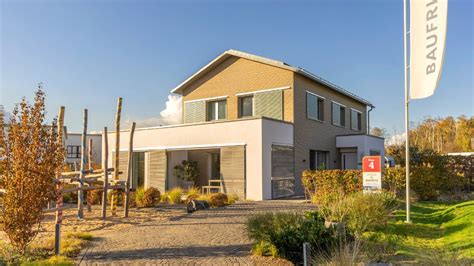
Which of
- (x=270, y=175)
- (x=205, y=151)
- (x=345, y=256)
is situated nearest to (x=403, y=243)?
(x=345, y=256)

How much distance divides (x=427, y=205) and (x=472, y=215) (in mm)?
4039

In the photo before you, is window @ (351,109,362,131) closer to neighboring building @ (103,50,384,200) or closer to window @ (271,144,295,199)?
neighboring building @ (103,50,384,200)

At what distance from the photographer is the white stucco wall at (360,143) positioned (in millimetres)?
22359

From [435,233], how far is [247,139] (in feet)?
30.7

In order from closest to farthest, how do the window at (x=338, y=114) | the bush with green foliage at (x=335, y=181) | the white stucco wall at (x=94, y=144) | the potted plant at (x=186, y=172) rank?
the bush with green foliage at (x=335, y=181) < the potted plant at (x=186, y=172) < the window at (x=338, y=114) < the white stucco wall at (x=94, y=144)

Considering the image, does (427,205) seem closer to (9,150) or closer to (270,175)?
(270,175)

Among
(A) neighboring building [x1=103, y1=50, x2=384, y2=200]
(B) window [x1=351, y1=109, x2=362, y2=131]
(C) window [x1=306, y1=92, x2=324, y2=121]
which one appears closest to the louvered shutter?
(A) neighboring building [x1=103, y1=50, x2=384, y2=200]

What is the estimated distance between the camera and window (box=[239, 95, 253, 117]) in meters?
21.3

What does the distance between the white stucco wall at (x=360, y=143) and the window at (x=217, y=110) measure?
24.2ft

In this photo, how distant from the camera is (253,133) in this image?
16.9 m

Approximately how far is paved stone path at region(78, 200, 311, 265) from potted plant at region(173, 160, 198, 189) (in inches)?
354

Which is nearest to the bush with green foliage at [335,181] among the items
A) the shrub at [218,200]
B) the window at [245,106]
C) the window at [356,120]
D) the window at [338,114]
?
the shrub at [218,200]

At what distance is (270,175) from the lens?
16.9 meters

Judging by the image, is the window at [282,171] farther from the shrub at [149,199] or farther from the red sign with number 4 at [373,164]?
the red sign with number 4 at [373,164]
